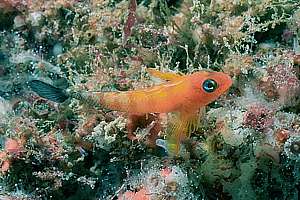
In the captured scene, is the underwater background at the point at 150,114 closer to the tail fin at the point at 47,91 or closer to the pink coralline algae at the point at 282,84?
the pink coralline algae at the point at 282,84

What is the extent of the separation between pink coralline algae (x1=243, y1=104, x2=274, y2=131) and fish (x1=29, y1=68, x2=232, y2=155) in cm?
45

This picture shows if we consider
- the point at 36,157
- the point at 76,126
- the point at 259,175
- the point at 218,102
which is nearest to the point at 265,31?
the point at 218,102

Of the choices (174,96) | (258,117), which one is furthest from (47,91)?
(258,117)

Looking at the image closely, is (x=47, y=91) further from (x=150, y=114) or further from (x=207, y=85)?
(x=207, y=85)

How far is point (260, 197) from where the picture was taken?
128 inches

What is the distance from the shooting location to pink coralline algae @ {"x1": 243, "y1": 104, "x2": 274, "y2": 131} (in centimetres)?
337

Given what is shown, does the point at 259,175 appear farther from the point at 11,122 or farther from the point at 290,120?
the point at 11,122

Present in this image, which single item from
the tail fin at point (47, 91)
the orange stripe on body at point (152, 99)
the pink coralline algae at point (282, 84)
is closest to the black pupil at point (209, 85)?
the orange stripe on body at point (152, 99)

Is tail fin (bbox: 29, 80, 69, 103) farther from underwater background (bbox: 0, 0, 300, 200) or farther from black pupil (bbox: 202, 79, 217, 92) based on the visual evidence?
black pupil (bbox: 202, 79, 217, 92)

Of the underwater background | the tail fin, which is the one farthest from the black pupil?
the tail fin

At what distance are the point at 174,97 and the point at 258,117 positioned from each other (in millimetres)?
749

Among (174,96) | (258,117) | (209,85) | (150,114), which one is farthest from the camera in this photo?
(150,114)

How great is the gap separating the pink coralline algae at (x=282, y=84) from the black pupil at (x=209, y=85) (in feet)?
2.55

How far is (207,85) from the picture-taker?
2922mm
